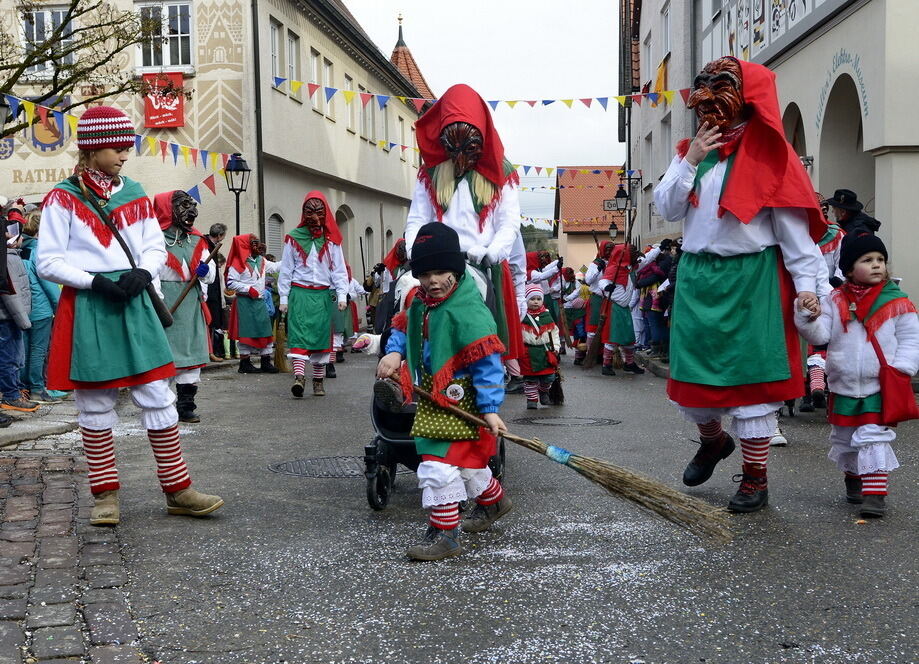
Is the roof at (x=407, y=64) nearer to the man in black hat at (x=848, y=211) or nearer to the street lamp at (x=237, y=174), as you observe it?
the street lamp at (x=237, y=174)

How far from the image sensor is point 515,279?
6930mm

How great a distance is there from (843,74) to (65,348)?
39.7ft

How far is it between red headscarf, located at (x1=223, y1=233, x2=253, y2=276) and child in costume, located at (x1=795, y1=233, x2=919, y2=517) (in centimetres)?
1095

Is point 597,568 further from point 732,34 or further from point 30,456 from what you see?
point 732,34

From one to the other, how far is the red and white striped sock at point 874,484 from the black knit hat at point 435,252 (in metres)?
2.38

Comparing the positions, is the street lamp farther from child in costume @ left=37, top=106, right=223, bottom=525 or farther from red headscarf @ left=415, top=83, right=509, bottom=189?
child in costume @ left=37, top=106, right=223, bottom=525

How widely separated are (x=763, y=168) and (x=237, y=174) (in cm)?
1779

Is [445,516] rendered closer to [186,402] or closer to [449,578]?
[449,578]

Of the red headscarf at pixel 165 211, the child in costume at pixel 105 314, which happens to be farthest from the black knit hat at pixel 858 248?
the red headscarf at pixel 165 211

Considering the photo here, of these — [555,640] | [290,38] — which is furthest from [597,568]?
[290,38]

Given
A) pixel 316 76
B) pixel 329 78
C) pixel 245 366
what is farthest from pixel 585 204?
pixel 245 366

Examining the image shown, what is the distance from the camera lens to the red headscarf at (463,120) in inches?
251

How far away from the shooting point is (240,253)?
15758 millimetres

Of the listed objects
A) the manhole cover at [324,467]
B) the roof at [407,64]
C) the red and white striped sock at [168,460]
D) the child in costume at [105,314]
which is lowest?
the manhole cover at [324,467]
